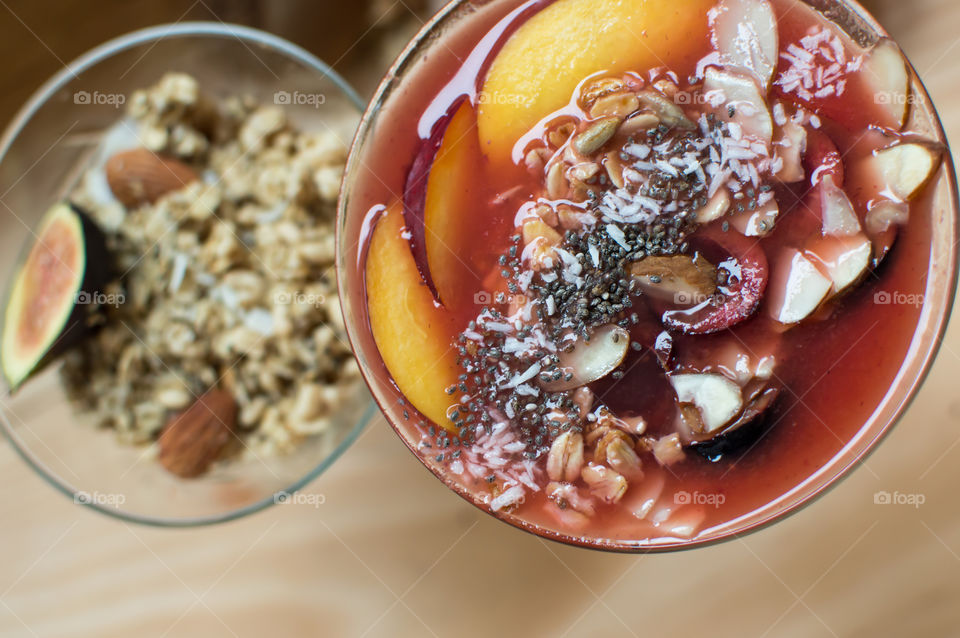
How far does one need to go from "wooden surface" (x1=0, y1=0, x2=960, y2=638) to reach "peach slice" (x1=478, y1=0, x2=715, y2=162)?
97 centimetres

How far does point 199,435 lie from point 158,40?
39.2 inches

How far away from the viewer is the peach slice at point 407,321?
1.18 metres

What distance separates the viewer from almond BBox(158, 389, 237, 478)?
73.1 inches

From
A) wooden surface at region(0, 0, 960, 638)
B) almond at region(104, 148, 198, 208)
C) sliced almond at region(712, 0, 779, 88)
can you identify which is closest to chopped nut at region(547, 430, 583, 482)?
sliced almond at region(712, 0, 779, 88)

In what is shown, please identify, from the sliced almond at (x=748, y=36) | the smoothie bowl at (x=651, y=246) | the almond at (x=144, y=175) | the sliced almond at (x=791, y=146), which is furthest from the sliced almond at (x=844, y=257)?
the almond at (x=144, y=175)

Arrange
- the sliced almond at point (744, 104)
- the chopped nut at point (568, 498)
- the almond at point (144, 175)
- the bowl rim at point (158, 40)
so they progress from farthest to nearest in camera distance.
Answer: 1. the almond at point (144, 175)
2. the bowl rim at point (158, 40)
3. the chopped nut at point (568, 498)
4. the sliced almond at point (744, 104)

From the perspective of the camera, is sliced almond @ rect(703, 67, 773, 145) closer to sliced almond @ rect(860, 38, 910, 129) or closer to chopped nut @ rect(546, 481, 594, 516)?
sliced almond @ rect(860, 38, 910, 129)

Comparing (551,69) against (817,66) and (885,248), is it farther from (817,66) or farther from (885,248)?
(885,248)

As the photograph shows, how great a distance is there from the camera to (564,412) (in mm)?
1186

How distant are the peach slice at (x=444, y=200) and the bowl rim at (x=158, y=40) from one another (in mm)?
677

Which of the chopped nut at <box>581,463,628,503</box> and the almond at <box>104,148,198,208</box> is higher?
the almond at <box>104,148,198,208</box>

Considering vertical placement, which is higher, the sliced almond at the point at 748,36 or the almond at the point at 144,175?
the sliced almond at the point at 748,36

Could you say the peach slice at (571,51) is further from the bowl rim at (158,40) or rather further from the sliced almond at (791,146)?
the bowl rim at (158,40)

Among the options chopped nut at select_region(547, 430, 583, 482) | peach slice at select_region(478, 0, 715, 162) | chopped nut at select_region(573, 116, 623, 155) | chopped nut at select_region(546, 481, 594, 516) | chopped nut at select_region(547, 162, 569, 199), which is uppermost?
peach slice at select_region(478, 0, 715, 162)
